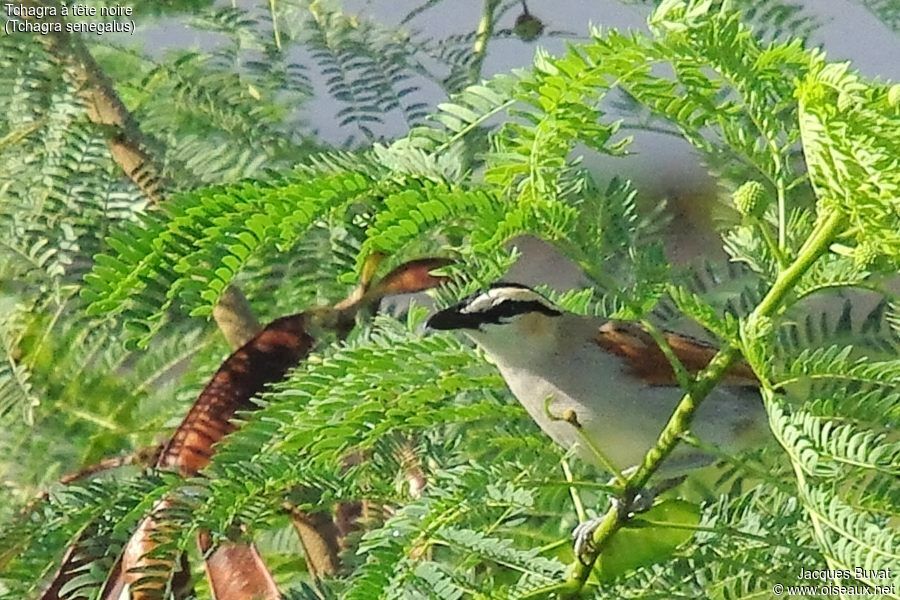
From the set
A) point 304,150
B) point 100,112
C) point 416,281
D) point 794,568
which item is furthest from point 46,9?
point 794,568

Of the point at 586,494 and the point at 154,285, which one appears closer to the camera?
the point at 154,285

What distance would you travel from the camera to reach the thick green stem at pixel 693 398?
0.51 meters

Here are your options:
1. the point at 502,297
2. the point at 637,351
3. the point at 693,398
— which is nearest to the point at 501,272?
the point at 693,398

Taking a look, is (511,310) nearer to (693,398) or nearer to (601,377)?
(601,377)

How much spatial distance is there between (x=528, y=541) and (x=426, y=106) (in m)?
0.38

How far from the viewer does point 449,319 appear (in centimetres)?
81

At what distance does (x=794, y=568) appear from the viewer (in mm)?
631

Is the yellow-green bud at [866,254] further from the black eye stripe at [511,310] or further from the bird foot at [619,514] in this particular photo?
the black eye stripe at [511,310]

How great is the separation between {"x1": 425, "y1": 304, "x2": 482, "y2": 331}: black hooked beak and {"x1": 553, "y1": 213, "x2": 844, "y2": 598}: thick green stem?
8.5 inches

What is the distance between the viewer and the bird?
866 mm

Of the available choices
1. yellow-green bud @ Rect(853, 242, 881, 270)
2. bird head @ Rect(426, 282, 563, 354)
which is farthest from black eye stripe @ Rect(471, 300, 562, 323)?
yellow-green bud @ Rect(853, 242, 881, 270)

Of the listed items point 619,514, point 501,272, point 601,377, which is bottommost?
point 601,377

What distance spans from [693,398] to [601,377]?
0.58 m

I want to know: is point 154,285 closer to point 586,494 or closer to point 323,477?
point 323,477
